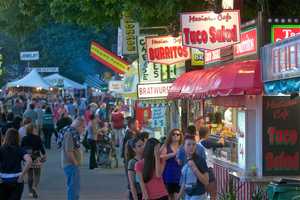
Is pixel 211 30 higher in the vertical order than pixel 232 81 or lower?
higher

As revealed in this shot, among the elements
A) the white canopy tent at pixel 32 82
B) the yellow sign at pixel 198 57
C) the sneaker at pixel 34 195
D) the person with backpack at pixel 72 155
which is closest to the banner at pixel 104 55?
the yellow sign at pixel 198 57

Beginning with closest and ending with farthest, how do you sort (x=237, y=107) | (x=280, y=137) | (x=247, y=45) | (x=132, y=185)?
(x=132, y=185)
(x=280, y=137)
(x=247, y=45)
(x=237, y=107)

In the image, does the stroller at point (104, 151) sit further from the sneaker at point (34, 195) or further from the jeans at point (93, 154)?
the sneaker at point (34, 195)

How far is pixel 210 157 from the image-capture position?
15.1 metres

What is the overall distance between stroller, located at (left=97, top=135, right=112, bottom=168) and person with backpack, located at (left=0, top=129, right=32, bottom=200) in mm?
10923

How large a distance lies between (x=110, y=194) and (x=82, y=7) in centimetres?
490

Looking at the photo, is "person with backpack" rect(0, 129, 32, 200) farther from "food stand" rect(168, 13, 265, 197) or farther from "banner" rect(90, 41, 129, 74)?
"banner" rect(90, 41, 129, 74)

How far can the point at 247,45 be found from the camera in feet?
43.6

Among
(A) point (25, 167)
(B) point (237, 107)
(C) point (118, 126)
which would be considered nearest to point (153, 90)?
(B) point (237, 107)

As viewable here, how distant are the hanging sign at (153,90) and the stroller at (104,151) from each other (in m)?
4.16

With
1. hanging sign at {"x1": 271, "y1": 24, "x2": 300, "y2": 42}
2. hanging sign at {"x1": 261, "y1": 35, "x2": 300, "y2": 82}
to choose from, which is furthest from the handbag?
hanging sign at {"x1": 261, "y1": 35, "x2": 300, "y2": 82}

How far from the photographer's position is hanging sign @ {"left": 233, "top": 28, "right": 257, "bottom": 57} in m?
12.8

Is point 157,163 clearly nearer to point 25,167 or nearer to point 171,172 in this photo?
point 171,172

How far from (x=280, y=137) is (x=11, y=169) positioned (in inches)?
173
